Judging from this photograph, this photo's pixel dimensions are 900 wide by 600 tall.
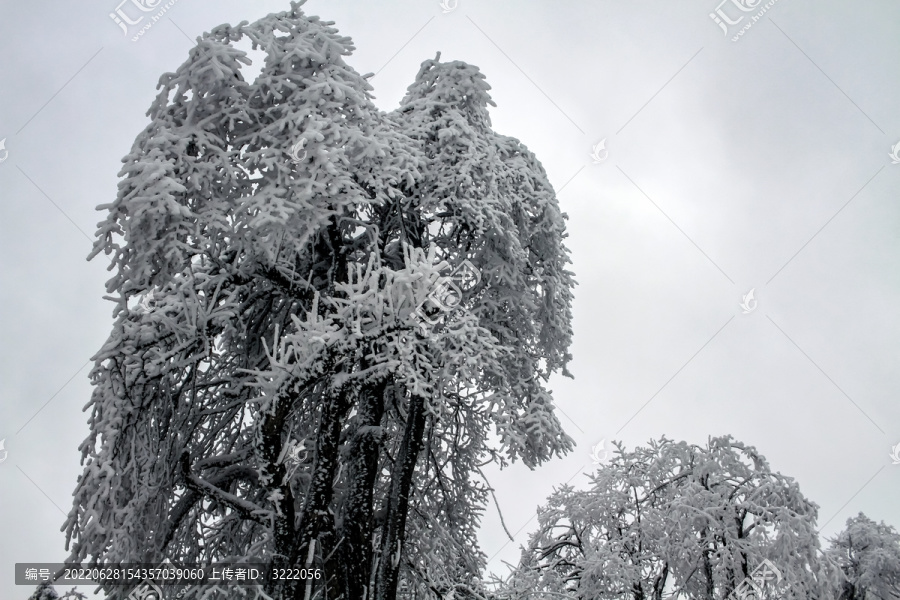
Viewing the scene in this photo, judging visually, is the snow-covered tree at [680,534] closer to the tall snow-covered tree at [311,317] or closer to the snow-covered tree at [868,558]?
the tall snow-covered tree at [311,317]

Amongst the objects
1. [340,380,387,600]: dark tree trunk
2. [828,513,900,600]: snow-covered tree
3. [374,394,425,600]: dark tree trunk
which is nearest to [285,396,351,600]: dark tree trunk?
[340,380,387,600]: dark tree trunk

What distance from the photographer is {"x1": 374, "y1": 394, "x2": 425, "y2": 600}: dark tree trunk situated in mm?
8523

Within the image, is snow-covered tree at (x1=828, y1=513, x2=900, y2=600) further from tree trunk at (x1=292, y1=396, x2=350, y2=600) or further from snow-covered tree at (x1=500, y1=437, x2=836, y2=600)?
tree trunk at (x1=292, y1=396, x2=350, y2=600)

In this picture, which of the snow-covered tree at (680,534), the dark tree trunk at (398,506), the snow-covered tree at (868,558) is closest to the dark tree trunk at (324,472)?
the dark tree trunk at (398,506)

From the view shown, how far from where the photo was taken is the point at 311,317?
6.98 m

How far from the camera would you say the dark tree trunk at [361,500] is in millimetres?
8375

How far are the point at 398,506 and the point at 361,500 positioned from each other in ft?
1.73

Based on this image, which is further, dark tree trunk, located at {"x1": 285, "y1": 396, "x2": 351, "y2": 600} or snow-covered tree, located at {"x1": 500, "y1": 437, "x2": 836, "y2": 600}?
snow-covered tree, located at {"x1": 500, "y1": 437, "x2": 836, "y2": 600}

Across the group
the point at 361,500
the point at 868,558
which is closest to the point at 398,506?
the point at 361,500

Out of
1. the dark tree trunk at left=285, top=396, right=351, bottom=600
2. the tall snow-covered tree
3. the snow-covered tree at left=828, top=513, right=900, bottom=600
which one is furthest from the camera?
the snow-covered tree at left=828, top=513, right=900, bottom=600

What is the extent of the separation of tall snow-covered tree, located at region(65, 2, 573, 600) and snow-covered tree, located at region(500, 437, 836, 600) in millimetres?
2220

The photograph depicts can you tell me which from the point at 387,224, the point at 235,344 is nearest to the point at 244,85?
the point at 387,224

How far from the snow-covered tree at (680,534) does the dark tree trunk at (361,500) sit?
91.3 inches

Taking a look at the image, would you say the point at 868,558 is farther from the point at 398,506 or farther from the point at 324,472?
the point at 324,472
